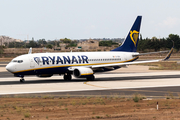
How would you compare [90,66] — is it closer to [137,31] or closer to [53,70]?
[53,70]

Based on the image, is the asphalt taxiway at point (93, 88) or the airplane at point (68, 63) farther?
the airplane at point (68, 63)

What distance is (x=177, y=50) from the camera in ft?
627

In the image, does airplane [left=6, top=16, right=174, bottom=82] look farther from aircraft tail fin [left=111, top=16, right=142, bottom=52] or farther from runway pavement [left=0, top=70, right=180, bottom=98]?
runway pavement [left=0, top=70, right=180, bottom=98]

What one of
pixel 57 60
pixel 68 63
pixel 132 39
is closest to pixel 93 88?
pixel 57 60

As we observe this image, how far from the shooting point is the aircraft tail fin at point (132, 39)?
53594mm

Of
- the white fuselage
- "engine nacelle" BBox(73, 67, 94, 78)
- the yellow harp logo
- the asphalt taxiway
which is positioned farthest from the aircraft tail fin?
the asphalt taxiway

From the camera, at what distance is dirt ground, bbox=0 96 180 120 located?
1911 cm

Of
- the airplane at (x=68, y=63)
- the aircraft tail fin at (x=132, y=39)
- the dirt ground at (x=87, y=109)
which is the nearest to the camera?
the dirt ground at (x=87, y=109)

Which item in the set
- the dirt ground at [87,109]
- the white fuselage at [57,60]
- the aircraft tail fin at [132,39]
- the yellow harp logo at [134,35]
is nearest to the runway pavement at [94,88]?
the white fuselage at [57,60]

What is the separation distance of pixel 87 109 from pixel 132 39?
1334 inches

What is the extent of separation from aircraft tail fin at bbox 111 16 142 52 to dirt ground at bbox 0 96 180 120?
2765 centimetres

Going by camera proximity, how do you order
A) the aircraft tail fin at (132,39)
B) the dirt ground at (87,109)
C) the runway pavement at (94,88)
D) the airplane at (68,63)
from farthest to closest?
1. the aircraft tail fin at (132,39)
2. the airplane at (68,63)
3. the runway pavement at (94,88)
4. the dirt ground at (87,109)

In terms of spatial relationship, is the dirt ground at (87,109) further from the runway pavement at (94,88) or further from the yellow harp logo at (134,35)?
the yellow harp logo at (134,35)

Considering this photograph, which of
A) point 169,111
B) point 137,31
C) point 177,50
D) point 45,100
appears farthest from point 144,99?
point 177,50
